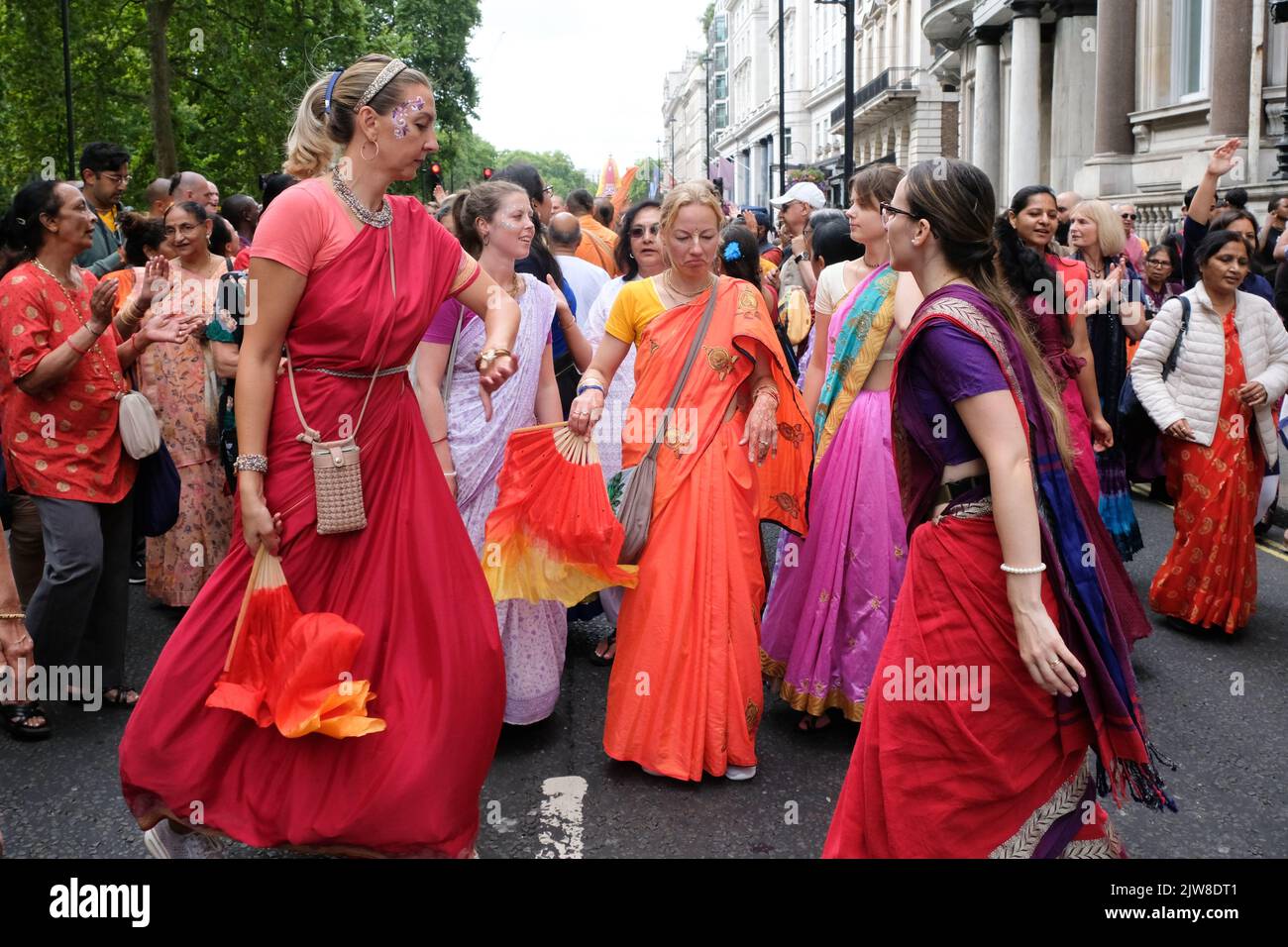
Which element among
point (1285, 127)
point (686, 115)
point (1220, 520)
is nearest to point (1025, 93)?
point (1285, 127)

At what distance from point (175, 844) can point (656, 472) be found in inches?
82.1

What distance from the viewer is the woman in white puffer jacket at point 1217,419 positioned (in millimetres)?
6668

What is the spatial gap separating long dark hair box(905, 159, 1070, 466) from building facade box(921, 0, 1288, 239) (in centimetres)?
1226

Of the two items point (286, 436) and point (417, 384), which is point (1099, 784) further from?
point (417, 384)

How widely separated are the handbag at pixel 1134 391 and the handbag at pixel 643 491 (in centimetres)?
316

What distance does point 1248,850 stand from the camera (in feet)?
13.5

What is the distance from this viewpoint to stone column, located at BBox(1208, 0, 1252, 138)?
18031 millimetres

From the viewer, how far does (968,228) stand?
3160mm

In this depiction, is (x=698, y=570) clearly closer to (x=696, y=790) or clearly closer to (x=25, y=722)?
(x=696, y=790)

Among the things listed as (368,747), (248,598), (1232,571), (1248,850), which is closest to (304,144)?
(248,598)

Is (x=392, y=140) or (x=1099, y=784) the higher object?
(x=392, y=140)

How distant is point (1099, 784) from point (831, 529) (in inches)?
82.1

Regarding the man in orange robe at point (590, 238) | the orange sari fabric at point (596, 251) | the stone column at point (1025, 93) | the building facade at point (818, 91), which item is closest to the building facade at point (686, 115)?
the building facade at point (818, 91)

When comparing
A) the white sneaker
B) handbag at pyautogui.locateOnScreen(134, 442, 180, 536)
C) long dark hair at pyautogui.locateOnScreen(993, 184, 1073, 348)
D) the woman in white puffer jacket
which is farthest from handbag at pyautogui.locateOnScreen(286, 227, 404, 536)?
the woman in white puffer jacket
